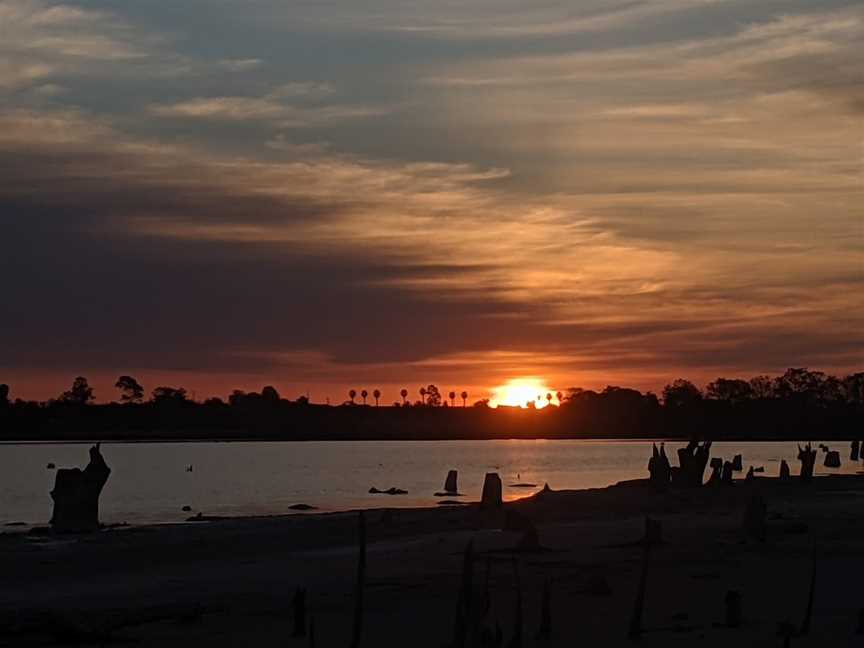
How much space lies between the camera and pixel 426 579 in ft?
79.2

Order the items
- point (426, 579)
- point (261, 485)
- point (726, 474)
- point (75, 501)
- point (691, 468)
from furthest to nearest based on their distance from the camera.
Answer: point (261, 485)
point (726, 474)
point (691, 468)
point (75, 501)
point (426, 579)

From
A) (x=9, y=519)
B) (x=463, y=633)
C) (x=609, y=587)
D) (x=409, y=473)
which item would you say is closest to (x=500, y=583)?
(x=609, y=587)

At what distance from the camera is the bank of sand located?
1833 centimetres

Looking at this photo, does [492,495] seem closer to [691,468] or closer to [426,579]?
[426,579]

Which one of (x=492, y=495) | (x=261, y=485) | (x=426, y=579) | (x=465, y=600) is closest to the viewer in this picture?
(x=465, y=600)

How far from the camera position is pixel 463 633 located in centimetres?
1145

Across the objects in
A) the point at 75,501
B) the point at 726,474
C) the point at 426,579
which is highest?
the point at 726,474

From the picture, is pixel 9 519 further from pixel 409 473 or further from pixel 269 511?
pixel 409 473

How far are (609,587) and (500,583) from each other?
6.40ft

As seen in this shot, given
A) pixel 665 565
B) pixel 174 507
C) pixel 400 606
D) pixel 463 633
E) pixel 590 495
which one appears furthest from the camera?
pixel 174 507

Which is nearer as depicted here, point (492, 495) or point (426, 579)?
point (426, 579)

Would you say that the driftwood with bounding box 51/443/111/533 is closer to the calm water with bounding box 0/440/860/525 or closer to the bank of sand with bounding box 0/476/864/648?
the bank of sand with bounding box 0/476/864/648

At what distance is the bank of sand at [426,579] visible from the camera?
1833 cm

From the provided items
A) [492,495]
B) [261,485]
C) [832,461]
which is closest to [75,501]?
[492,495]
